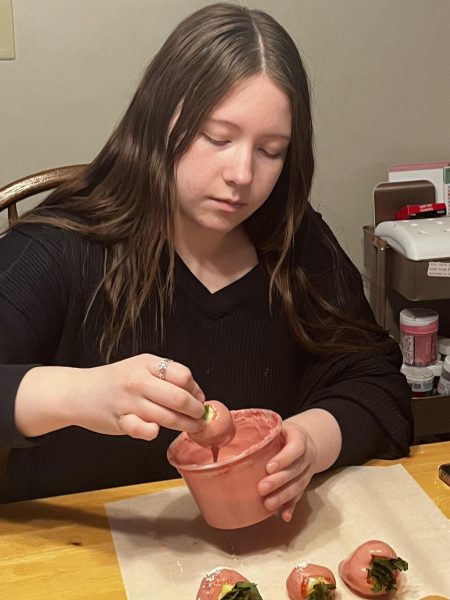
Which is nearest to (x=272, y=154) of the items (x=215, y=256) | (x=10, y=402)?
(x=215, y=256)

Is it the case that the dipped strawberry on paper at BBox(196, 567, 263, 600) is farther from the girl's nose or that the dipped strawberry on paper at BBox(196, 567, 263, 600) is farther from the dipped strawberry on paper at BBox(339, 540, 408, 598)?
the girl's nose

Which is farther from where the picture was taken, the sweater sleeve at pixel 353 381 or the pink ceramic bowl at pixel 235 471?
the sweater sleeve at pixel 353 381

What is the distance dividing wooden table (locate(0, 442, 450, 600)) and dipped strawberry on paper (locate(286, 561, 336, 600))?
17 cm

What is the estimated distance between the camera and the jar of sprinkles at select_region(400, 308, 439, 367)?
5.87 ft

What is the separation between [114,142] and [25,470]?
0.51 m

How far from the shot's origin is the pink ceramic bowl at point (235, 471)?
802 mm

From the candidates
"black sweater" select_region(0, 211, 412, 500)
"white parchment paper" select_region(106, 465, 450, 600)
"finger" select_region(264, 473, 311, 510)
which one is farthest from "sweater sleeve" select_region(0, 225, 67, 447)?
"finger" select_region(264, 473, 311, 510)

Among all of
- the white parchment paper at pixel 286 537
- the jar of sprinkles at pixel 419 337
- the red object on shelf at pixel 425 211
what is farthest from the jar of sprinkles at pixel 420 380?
the white parchment paper at pixel 286 537

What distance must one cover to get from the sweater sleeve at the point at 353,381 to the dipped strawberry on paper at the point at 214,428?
0.26 metres

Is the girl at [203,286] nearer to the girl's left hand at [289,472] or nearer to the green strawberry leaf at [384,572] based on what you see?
the girl's left hand at [289,472]

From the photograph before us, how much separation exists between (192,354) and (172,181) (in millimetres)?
260

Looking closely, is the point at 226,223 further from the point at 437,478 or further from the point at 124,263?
the point at 437,478

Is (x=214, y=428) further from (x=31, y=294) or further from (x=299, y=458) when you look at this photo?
(x=31, y=294)

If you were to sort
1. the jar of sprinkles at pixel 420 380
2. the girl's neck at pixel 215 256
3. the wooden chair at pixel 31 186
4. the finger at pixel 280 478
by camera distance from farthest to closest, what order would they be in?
the jar of sprinkles at pixel 420 380 < the wooden chair at pixel 31 186 < the girl's neck at pixel 215 256 < the finger at pixel 280 478
